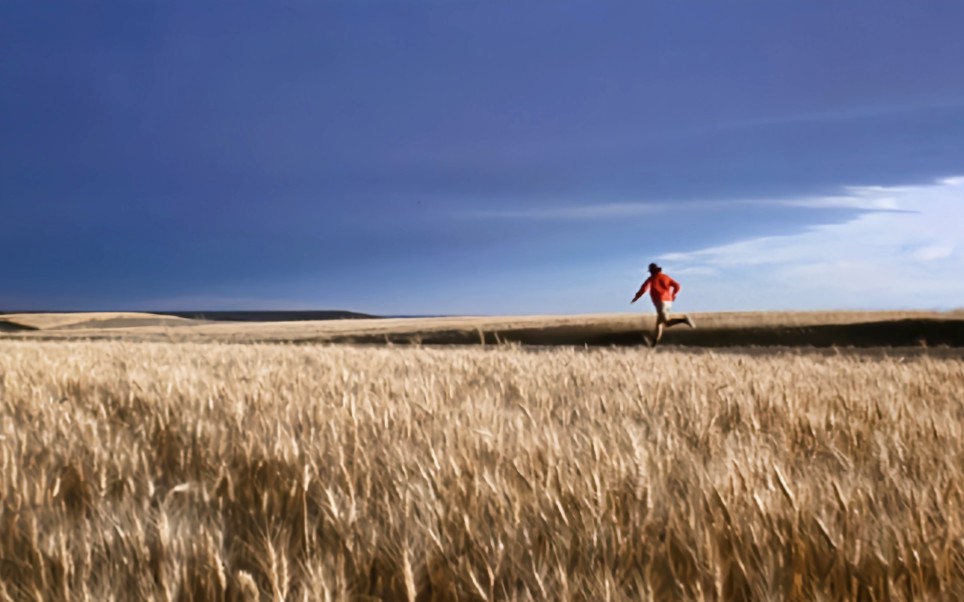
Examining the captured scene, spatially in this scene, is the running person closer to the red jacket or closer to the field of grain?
the red jacket

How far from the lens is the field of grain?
115cm

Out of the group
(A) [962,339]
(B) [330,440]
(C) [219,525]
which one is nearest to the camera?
(C) [219,525]

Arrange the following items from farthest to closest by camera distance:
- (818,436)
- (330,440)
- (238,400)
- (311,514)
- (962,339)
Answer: (962,339)
(238,400)
(818,436)
(330,440)
(311,514)

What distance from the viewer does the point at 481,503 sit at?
4.82 feet

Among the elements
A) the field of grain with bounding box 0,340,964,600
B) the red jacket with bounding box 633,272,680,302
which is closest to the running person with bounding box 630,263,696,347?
the red jacket with bounding box 633,272,680,302

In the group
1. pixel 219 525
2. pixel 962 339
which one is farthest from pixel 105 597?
pixel 962 339

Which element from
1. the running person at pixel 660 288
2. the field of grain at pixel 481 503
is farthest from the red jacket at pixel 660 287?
the field of grain at pixel 481 503

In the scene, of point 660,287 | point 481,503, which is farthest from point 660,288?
point 481,503

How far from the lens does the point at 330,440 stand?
2.15 m

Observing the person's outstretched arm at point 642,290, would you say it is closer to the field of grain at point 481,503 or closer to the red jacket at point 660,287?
the red jacket at point 660,287

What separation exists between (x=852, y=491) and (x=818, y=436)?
33.1 inches

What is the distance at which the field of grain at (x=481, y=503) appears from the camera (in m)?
1.15

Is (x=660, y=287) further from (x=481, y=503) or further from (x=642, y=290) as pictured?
(x=481, y=503)

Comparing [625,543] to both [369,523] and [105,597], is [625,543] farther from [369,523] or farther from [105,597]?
[105,597]
